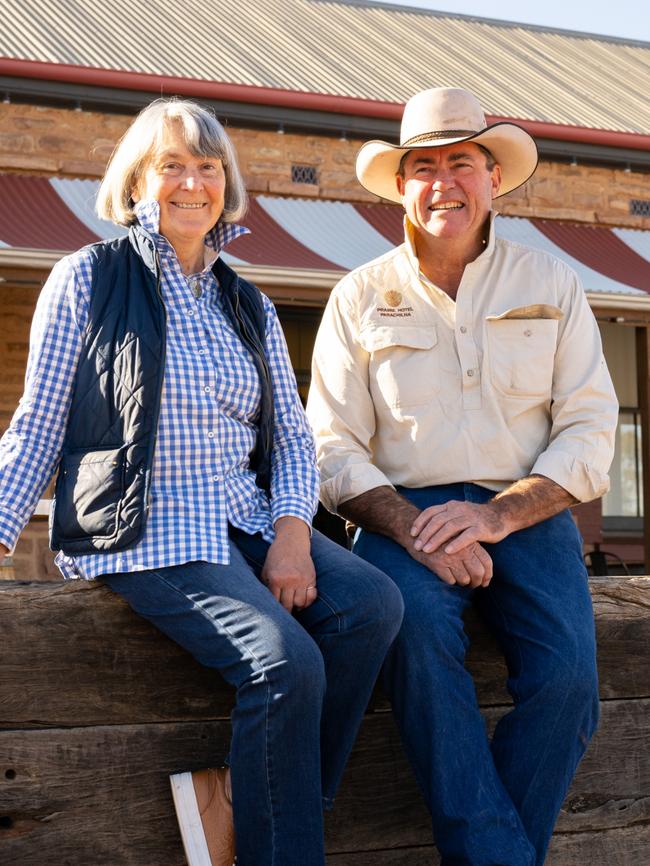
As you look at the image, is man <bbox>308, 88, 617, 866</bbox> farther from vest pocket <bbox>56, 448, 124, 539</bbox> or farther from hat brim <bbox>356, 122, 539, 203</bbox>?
vest pocket <bbox>56, 448, 124, 539</bbox>

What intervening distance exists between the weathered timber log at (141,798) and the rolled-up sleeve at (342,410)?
59cm

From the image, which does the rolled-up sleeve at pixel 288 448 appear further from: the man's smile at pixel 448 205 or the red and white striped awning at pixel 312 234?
the red and white striped awning at pixel 312 234

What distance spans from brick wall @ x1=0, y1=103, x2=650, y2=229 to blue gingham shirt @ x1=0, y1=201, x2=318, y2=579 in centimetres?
541

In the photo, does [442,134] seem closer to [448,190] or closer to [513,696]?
[448,190]

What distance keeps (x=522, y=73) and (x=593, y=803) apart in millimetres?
9808

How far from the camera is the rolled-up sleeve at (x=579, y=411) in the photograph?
2990 mm

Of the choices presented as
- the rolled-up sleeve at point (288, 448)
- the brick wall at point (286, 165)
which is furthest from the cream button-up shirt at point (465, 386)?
the brick wall at point (286, 165)

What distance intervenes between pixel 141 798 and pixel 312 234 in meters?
6.55

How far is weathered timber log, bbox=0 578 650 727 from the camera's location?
2.45 meters

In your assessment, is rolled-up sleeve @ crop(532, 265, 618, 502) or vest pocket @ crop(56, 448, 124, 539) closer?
vest pocket @ crop(56, 448, 124, 539)

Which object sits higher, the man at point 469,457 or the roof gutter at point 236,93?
the roof gutter at point 236,93

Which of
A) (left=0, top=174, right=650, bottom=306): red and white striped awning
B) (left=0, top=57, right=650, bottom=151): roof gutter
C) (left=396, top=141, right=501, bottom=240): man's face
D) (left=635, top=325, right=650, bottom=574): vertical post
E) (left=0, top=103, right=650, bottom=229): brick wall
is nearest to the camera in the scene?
(left=396, top=141, right=501, bottom=240): man's face

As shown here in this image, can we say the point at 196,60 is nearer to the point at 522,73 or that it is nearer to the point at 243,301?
the point at 522,73

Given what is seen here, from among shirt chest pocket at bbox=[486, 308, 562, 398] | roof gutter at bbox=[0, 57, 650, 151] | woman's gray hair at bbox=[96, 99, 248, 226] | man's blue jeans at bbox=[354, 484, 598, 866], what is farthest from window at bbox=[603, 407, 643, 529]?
woman's gray hair at bbox=[96, 99, 248, 226]
